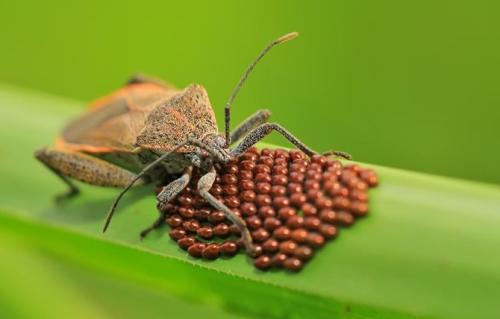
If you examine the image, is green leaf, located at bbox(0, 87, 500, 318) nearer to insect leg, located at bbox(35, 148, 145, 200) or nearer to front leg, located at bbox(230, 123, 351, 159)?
insect leg, located at bbox(35, 148, 145, 200)

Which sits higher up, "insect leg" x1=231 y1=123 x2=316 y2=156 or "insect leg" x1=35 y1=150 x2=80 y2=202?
"insect leg" x1=231 y1=123 x2=316 y2=156

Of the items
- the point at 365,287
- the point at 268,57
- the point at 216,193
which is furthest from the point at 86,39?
the point at 365,287

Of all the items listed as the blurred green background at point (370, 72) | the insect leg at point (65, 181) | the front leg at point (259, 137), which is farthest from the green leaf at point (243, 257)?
the blurred green background at point (370, 72)

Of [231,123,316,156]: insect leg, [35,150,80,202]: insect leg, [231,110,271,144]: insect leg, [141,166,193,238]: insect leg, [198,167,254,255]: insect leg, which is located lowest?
[35,150,80,202]: insect leg

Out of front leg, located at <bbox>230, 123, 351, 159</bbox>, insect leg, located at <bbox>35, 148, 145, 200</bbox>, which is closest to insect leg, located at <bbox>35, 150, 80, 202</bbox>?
insect leg, located at <bbox>35, 148, 145, 200</bbox>

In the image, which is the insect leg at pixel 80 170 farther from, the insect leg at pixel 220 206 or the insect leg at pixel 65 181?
the insect leg at pixel 220 206

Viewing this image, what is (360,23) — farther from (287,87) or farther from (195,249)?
(195,249)

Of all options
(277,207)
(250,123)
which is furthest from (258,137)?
(277,207)
